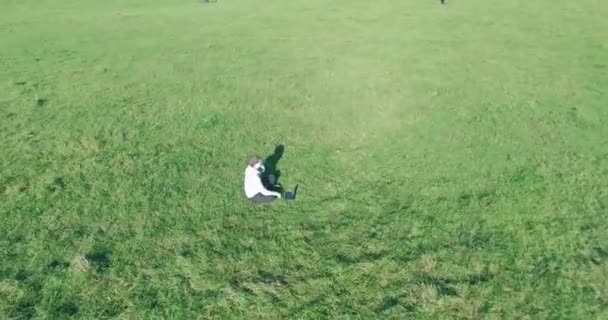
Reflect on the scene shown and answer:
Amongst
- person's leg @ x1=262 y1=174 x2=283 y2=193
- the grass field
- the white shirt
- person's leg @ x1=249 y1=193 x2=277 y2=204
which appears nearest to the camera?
the grass field

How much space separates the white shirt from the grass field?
0.35m

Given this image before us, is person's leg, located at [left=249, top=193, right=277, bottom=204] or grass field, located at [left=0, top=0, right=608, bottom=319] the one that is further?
person's leg, located at [left=249, top=193, right=277, bottom=204]

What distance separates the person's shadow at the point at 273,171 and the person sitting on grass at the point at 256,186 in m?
0.28

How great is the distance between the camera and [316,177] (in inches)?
461

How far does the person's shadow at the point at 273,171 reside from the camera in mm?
11141

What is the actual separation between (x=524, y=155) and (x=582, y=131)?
2177mm

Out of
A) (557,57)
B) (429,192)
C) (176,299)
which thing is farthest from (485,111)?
(176,299)

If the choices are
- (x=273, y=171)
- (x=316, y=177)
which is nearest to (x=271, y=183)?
(x=273, y=171)

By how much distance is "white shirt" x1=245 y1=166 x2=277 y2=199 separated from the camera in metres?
10.5

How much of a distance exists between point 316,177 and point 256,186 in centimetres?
174

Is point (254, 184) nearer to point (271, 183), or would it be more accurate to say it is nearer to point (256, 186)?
point (256, 186)

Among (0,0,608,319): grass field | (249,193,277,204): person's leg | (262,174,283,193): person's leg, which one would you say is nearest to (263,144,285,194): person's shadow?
(262,174,283,193): person's leg

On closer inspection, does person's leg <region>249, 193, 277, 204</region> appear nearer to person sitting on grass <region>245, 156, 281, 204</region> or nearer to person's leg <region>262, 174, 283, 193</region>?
person sitting on grass <region>245, 156, 281, 204</region>

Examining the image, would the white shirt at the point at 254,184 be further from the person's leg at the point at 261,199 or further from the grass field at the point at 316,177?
the grass field at the point at 316,177
